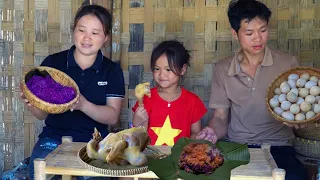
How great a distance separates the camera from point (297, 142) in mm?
3221

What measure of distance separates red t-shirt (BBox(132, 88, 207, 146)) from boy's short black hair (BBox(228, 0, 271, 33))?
53 cm

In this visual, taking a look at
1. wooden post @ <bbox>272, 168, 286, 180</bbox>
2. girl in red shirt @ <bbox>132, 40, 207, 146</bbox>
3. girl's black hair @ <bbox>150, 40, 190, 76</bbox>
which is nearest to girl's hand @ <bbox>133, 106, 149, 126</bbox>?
girl in red shirt @ <bbox>132, 40, 207, 146</bbox>

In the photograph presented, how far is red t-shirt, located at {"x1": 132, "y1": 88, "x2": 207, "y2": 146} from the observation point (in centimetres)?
311

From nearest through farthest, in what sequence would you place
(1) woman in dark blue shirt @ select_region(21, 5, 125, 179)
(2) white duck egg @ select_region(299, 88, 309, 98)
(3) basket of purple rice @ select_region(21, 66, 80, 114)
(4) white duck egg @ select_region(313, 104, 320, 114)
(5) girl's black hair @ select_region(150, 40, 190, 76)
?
1. (3) basket of purple rice @ select_region(21, 66, 80, 114)
2. (4) white duck egg @ select_region(313, 104, 320, 114)
3. (2) white duck egg @ select_region(299, 88, 309, 98)
4. (1) woman in dark blue shirt @ select_region(21, 5, 125, 179)
5. (5) girl's black hair @ select_region(150, 40, 190, 76)

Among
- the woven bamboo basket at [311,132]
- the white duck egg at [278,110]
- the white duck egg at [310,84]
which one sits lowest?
the woven bamboo basket at [311,132]

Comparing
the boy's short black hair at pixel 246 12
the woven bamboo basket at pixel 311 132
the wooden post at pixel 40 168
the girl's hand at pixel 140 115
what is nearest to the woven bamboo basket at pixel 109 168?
the wooden post at pixel 40 168

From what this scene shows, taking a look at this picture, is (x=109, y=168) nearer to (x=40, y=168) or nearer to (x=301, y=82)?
(x=40, y=168)

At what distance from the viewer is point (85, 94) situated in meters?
2.98

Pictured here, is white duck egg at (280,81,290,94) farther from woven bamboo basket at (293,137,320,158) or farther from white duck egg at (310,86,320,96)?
woven bamboo basket at (293,137,320,158)

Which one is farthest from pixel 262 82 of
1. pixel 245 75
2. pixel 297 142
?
pixel 297 142

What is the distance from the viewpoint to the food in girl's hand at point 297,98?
2.62m

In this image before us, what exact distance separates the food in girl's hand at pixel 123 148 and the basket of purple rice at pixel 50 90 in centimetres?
40

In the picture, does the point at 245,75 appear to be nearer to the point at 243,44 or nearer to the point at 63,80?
the point at 243,44

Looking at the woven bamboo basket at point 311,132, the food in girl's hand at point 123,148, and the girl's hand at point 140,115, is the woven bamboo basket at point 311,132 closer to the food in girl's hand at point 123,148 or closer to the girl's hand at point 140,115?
the girl's hand at point 140,115
